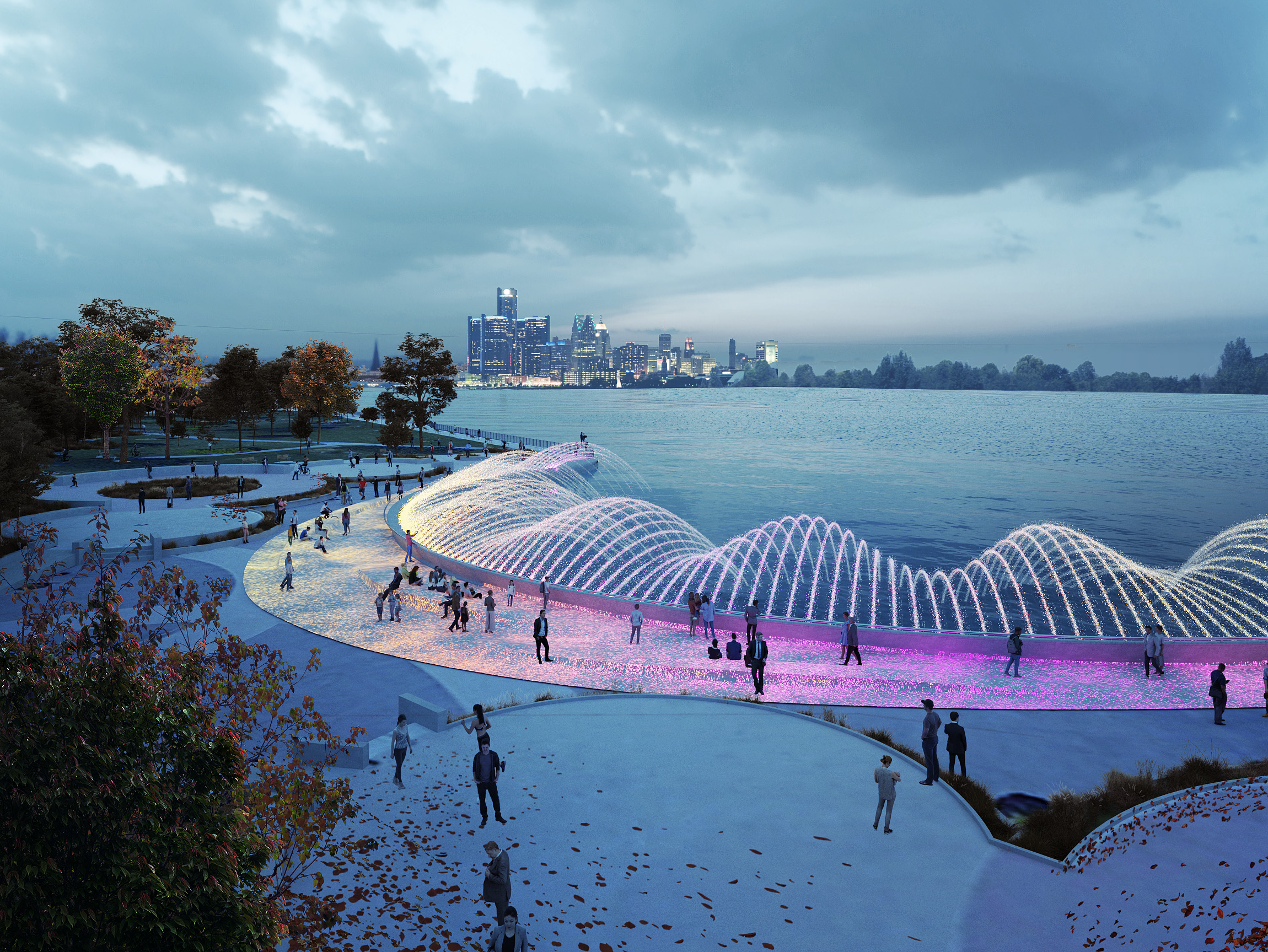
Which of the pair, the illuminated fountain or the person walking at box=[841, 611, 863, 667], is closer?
the person walking at box=[841, 611, 863, 667]

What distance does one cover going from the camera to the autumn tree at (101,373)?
187 ft

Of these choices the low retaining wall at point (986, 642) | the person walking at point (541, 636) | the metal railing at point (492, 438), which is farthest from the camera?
the metal railing at point (492, 438)

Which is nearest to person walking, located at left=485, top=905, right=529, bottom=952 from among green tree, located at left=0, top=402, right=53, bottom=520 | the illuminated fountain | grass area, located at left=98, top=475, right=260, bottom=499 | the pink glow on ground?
the pink glow on ground

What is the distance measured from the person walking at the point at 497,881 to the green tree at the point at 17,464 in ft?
111

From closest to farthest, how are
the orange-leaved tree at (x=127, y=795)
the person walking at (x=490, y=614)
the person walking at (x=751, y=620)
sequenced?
the orange-leaved tree at (x=127, y=795), the person walking at (x=751, y=620), the person walking at (x=490, y=614)

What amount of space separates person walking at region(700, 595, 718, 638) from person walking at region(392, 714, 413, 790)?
1132 cm

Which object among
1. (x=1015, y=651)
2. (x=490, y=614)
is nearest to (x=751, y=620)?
(x=1015, y=651)

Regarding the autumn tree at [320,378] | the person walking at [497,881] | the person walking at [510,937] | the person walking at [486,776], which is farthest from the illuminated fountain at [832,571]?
the autumn tree at [320,378]

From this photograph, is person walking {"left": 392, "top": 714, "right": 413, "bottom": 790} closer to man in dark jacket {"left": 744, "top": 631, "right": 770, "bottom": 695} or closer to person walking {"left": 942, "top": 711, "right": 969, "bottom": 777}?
man in dark jacket {"left": 744, "top": 631, "right": 770, "bottom": 695}

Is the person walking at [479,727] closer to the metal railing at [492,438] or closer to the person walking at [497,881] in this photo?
the person walking at [497,881]

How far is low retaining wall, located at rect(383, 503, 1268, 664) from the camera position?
20906 mm

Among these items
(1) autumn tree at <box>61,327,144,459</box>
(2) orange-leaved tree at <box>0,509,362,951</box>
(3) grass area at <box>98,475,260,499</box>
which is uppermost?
(1) autumn tree at <box>61,327,144,459</box>

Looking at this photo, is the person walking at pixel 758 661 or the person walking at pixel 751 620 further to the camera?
the person walking at pixel 751 620

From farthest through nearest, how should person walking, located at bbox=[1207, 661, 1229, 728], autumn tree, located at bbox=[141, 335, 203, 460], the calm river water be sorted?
autumn tree, located at bbox=[141, 335, 203, 460], the calm river water, person walking, located at bbox=[1207, 661, 1229, 728]
